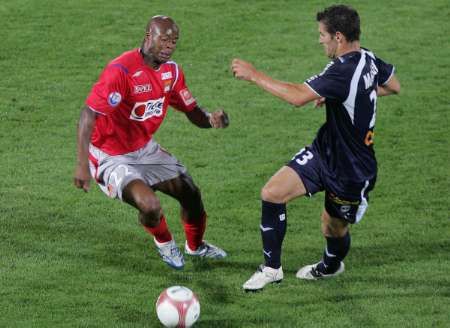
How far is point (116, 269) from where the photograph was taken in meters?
9.86

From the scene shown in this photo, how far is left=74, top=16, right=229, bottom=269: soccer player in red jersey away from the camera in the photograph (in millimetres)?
9461

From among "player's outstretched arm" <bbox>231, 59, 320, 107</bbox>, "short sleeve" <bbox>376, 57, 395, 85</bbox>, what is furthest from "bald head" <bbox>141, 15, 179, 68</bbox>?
"short sleeve" <bbox>376, 57, 395, 85</bbox>

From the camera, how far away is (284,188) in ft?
30.2

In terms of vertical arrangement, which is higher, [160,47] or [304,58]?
[160,47]

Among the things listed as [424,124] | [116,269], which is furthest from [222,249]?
[424,124]

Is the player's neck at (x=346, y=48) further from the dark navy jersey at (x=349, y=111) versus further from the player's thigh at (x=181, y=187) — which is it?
the player's thigh at (x=181, y=187)

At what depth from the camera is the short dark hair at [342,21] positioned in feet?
29.3

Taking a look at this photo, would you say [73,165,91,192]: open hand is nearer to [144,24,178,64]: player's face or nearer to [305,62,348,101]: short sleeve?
[144,24,178,64]: player's face

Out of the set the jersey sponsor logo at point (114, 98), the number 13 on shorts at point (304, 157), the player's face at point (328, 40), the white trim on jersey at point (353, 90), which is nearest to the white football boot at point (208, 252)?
the number 13 on shorts at point (304, 157)

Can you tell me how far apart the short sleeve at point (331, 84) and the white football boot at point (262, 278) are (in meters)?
1.61

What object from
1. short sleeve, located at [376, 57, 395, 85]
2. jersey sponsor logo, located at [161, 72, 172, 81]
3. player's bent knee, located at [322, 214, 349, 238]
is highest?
short sleeve, located at [376, 57, 395, 85]

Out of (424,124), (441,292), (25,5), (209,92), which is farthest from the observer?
(25,5)

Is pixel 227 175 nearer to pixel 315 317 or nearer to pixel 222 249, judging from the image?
pixel 222 249

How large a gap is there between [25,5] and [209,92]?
4.62 meters
